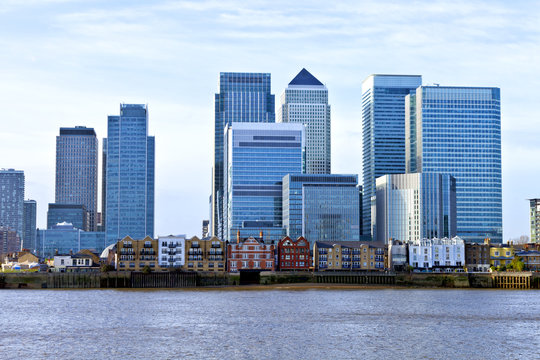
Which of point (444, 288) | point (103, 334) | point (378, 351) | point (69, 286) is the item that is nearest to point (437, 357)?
point (378, 351)

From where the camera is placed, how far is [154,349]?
261 ft

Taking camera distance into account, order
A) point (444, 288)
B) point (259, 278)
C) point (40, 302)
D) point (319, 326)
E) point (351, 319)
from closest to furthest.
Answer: point (319, 326) < point (351, 319) < point (40, 302) < point (444, 288) < point (259, 278)

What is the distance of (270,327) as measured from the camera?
9700 centimetres

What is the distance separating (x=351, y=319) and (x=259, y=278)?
9398cm

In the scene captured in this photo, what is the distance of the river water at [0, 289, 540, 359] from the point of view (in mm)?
78688

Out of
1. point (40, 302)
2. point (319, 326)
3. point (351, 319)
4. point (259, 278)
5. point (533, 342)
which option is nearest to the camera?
point (533, 342)

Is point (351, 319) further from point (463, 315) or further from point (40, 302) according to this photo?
point (40, 302)

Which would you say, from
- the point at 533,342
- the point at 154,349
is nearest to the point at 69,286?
the point at 154,349

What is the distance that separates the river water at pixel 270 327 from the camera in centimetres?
7869

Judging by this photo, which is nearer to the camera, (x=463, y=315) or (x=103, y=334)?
(x=103, y=334)

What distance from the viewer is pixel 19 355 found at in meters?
76.0

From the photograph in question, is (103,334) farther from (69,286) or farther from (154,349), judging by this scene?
(69,286)

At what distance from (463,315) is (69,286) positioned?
10131cm

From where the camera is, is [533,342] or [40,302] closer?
[533,342]
